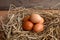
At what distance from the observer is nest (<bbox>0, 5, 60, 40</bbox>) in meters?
1.07

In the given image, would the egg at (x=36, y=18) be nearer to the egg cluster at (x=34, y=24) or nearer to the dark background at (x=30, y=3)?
the egg cluster at (x=34, y=24)

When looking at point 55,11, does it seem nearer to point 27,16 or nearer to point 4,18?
point 27,16

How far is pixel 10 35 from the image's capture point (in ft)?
3.56

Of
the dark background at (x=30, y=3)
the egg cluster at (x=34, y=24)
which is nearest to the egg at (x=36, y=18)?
the egg cluster at (x=34, y=24)

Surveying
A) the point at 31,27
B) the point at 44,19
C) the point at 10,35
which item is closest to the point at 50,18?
the point at 44,19

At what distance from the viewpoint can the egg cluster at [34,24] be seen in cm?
111

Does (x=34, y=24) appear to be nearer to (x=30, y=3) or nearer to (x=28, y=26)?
(x=28, y=26)

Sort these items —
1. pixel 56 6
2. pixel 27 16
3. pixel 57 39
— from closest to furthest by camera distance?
pixel 57 39, pixel 27 16, pixel 56 6

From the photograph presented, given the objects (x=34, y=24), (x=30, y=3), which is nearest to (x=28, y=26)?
(x=34, y=24)

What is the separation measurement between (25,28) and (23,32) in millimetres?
32

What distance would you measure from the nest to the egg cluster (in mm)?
22

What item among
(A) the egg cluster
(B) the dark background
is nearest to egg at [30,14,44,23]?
(A) the egg cluster

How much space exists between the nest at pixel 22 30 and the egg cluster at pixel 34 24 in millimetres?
22

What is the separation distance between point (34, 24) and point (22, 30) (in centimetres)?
7
